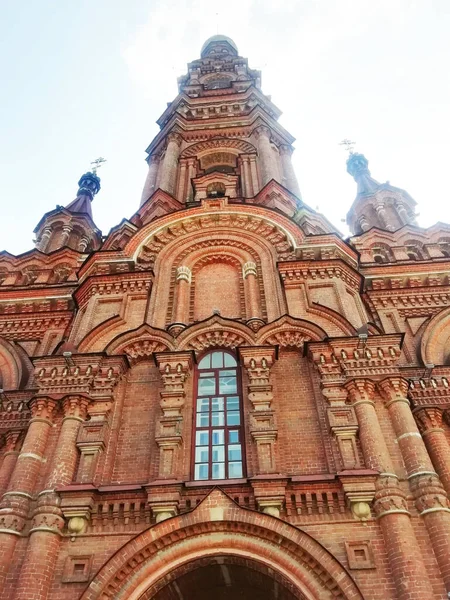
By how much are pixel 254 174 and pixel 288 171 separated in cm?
214

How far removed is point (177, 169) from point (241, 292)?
10051mm

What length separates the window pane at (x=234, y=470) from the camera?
8875 mm

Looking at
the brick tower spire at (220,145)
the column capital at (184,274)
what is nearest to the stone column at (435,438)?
the column capital at (184,274)

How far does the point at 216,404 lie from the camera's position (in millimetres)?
10039

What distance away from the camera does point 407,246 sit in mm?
16766

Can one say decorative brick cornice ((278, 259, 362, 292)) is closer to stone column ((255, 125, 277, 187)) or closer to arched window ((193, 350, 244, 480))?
arched window ((193, 350, 244, 480))

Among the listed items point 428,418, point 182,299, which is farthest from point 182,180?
point 428,418

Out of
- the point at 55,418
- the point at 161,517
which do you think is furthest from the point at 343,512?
the point at 55,418

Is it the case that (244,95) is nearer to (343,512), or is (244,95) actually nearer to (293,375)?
(293,375)

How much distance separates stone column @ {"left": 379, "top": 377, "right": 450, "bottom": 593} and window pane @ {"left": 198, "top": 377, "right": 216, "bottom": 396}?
125 inches

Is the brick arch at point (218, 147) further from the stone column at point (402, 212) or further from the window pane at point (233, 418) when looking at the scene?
the window pane at point (233, 418)

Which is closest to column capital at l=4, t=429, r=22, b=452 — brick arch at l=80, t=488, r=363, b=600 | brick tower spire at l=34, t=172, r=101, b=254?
brick arch at l=80, t=488, r=363, b=600

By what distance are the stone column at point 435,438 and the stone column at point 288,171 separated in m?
10.9

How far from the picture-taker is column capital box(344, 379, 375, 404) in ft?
30.5
